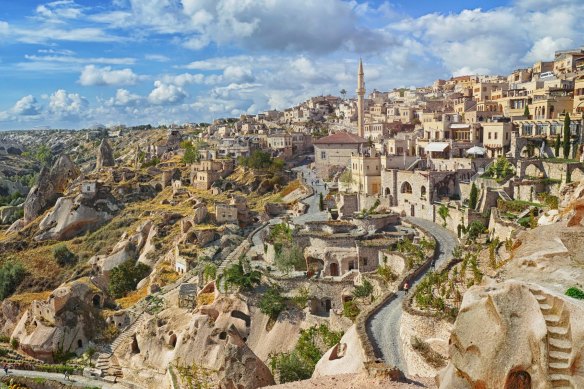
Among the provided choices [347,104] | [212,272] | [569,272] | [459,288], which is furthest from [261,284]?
[347,104]

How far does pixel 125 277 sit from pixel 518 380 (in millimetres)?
42245

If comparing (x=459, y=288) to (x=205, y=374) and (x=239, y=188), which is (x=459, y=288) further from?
(x=239, y=188)

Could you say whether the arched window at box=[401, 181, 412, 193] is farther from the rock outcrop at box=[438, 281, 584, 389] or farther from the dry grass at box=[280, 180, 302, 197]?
the rock outcrop at box=[438, 281, 584, 389]

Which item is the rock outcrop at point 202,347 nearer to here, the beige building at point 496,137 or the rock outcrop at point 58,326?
the rock outcrop at point 58,326

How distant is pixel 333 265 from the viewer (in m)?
35.0

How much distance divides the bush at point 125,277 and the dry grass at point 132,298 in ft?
6.01

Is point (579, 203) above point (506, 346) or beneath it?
above

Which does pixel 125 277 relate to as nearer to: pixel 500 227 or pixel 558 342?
pixel 500 227

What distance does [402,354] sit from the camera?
19.0m

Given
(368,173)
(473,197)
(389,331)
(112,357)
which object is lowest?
(112,357)

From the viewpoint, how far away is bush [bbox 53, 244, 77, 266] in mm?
57094

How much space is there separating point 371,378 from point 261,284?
19.2m

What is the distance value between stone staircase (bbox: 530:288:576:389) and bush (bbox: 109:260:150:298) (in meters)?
41.6

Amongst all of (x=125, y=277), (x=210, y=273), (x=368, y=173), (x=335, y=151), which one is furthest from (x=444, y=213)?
(x=335, y=151)
